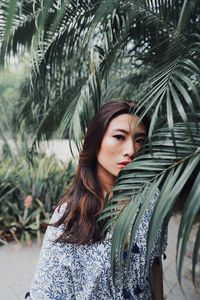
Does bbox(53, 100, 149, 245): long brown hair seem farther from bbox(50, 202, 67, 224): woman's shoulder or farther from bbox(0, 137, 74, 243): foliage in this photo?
bbox(0, 137, 74, 243): foliage

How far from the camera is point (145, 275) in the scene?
1300 mm

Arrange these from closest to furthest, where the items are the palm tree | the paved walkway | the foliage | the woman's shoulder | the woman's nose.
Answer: the palm tree, the woman's nose, the woman's shoulder, the paved walkway, the foliage

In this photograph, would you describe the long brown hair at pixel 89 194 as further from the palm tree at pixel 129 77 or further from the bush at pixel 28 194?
the bush at pixel 28 194

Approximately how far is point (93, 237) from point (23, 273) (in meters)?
1.91

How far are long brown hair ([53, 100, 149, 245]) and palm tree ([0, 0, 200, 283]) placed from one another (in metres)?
0.07

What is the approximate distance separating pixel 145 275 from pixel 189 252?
2156 millimetres

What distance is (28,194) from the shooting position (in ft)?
12.0

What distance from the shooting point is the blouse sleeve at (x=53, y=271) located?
1.23 m

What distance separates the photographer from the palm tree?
3.05 feet

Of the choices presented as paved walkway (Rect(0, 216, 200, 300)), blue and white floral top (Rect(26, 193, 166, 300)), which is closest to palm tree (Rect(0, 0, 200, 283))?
blue and white floral top (Rect(26, 193, 166, 300))

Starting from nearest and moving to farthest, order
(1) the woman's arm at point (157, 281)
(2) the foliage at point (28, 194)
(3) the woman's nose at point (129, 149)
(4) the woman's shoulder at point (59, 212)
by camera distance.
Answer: (3) the woman's nose at point (129, 149), (4) the woman's shoulder at point (59, 212), (1) the woman's arm at point (157, 281), (2) the foliage at point (28, 194)

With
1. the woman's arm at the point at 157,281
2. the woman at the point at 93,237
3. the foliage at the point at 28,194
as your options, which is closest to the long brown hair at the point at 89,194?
the woman at the point at 93,237

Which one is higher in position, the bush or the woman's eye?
the woman's eye

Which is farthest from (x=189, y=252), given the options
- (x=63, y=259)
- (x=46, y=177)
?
(x=63, y=259)
